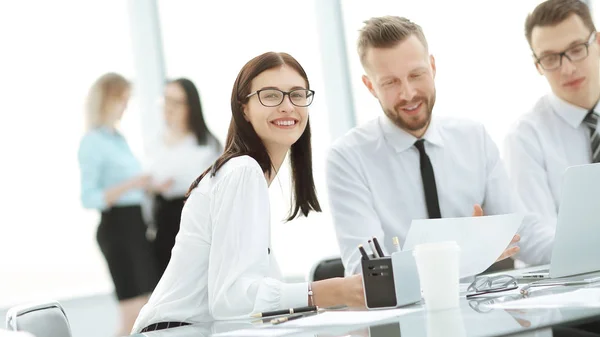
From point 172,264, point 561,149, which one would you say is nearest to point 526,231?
point 561,149

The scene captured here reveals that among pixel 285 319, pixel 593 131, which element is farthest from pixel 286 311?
pixel 593 131

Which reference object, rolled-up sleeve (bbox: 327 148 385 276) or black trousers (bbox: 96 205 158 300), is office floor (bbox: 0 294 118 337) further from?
rolled-up sleeve (bbox: 327 148 385 276)

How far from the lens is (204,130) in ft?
13.7

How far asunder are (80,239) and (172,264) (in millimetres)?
3336

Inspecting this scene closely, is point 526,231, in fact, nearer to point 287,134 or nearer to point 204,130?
point 287,134

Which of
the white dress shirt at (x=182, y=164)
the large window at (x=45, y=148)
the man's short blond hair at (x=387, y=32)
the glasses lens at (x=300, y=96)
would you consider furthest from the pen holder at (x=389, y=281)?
the large window at (x=45, y=148)

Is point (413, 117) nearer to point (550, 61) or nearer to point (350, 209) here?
point (350, 209)

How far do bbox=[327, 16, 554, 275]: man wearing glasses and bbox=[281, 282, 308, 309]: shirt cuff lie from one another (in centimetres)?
67

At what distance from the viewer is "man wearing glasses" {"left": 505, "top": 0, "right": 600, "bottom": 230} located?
8.39ft

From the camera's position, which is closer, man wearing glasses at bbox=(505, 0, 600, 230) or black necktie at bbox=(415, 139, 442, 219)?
black necktie at bbox=(415, 139, 442, 219)

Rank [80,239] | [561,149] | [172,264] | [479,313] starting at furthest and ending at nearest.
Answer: [80,239] → [561,149] → [172,264] → [479,313]

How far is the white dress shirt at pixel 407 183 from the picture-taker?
2.40 metres

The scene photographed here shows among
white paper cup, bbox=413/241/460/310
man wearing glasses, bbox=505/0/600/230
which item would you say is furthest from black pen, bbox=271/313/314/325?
man wearing glasses, bbox=505/0/600/230

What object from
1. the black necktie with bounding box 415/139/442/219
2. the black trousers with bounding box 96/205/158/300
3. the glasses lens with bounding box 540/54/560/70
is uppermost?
the glasses lens with bounding box 540/54/560/70
